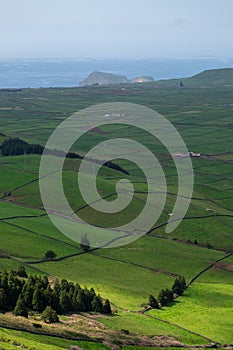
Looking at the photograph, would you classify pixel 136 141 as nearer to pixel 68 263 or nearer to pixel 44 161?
pixel 44 161

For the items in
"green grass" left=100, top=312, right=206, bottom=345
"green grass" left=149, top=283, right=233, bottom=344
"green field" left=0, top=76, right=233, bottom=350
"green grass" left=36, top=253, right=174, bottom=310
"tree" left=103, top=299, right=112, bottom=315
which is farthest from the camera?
"green grass" left=36, top=253, right=174, bottom=310

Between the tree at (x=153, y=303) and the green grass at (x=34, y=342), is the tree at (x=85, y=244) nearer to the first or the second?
the tree at (x=153, y=303)

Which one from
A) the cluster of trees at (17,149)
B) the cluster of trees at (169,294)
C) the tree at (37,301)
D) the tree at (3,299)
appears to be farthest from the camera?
the cluster of trees at (17,149)

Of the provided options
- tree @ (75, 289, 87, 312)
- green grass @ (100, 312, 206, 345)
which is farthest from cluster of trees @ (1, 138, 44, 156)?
green grass @ (100, 312, 206, 345)

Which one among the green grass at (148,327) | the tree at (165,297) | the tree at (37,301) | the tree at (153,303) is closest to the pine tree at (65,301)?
the tree at (37,301)

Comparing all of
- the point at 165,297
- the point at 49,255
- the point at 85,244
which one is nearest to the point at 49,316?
the point at 165,297

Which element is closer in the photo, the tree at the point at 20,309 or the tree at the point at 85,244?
the tree at the point at 20,309

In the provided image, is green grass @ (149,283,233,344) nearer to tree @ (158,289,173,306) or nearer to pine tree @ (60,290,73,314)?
tree @ (158,289,173,306)
